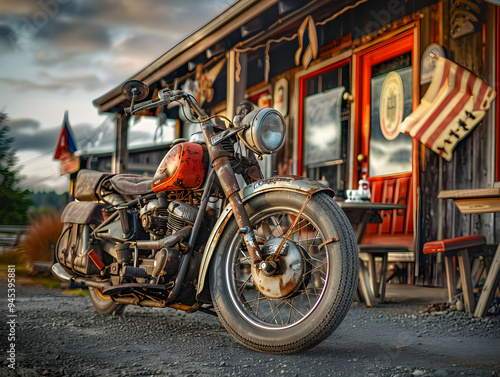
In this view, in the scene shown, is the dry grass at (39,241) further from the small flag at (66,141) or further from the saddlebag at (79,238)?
the small flag at (66,141)

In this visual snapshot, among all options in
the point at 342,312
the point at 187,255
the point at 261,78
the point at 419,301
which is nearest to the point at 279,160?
the point at 261,78

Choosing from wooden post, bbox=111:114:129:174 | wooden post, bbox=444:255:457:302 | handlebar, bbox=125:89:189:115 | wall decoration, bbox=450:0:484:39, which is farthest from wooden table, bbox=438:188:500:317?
wooden post, bbox=111:114:129:174

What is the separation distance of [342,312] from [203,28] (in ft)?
16.7

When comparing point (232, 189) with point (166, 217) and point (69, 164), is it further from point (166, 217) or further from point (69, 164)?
point (69, 164)

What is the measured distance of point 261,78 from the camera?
29.9 feet

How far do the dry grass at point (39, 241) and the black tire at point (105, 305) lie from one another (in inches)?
136

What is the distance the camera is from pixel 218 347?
262 centimetres

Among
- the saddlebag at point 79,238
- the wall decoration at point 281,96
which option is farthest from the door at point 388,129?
the saddlebag at point 79,238

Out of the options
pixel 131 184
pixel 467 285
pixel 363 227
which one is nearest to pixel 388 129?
pixel 363 227

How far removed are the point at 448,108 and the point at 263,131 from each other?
136 inches

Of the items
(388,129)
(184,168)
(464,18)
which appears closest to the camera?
(184,168)

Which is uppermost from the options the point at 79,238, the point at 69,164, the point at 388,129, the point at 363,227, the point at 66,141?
the point at 66,141

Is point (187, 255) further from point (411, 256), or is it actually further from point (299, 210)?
point (411, 256)

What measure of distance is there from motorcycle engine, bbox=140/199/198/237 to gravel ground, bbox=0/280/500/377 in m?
0.61
